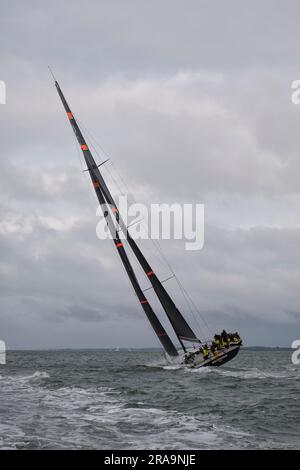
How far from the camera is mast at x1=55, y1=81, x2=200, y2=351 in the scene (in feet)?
125

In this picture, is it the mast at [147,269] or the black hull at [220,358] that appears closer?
the black hull at [220,358]

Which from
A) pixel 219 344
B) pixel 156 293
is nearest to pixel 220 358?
pixel 219 344

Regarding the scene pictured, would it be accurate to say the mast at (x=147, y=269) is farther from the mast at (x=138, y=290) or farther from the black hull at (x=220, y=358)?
the black hull at (x=220, y=358)

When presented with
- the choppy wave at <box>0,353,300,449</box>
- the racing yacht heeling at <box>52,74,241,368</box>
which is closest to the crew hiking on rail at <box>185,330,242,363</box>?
the racing yacht heeling at <box>52,74,241,368</box>

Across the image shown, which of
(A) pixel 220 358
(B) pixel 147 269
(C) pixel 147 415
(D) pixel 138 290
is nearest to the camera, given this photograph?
(C) pixel 147 415

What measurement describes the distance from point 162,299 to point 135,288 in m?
2.48

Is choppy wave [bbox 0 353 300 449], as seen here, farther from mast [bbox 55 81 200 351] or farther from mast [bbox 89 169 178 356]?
mast [bbox 89 169 178 356]

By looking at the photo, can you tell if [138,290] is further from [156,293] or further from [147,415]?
[147,415]

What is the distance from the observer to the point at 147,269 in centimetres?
3875

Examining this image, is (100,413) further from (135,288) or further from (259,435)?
(135,288)

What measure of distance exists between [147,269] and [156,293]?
6.17ft

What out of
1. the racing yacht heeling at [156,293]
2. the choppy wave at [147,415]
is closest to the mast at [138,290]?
the racing yacht heeling at [156,293]

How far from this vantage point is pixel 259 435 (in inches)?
625

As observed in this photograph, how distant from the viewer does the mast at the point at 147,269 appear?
38156mm
